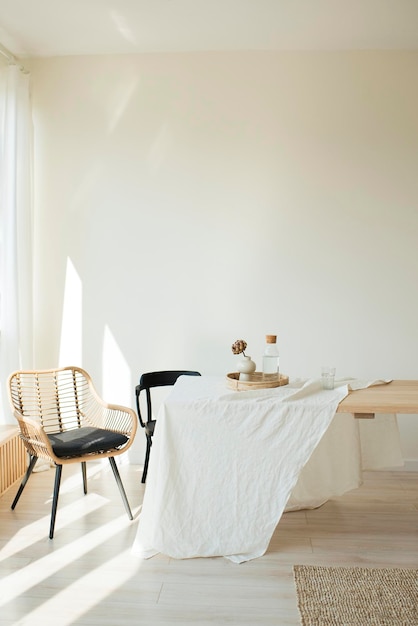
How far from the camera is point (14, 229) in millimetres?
Answer: 3672

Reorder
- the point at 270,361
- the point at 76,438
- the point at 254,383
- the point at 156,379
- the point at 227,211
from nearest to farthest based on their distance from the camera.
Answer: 1. the point at 254,383
2. the point at 270,361
3. the point at 76,438
4. the point at 156,379
5. the point at 227,211

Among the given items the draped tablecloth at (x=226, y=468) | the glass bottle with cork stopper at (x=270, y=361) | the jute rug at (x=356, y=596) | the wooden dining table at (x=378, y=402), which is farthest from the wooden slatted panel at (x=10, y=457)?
the wooden dining table at (x=378, y=402)

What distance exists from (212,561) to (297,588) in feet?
1.36

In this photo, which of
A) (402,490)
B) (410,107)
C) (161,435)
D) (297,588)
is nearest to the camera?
(297,588)

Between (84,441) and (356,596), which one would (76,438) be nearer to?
(84,441)

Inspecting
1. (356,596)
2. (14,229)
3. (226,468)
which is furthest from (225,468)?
(14,229)

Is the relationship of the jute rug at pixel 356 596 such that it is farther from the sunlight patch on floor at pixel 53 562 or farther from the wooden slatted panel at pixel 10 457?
the wooden slatted panel at pixel 10 457

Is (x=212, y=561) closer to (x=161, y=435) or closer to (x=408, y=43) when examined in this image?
(x=161, y=435)

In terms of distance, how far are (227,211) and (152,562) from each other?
2249mm

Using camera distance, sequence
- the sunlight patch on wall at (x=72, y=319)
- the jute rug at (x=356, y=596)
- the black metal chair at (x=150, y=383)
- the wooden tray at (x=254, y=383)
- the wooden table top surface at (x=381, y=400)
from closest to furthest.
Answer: the jute rug at (x=356, y=596)
the wooden table top surface at (x=381, y=400)
the wooden tray at (x=254, y=383)
the black metal chair at (x=150, y=383)
the sunlight patch on wall at (x=72, y=319)

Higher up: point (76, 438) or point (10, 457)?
point (76, 438)

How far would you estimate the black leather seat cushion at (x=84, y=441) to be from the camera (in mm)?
2879

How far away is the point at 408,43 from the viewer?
3721 mm

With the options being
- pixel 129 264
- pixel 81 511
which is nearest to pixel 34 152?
pixel 129 264
